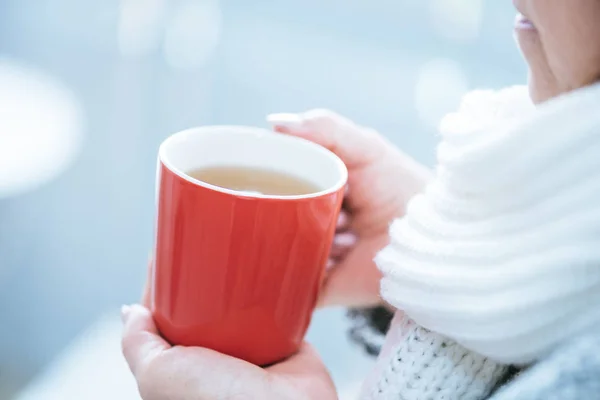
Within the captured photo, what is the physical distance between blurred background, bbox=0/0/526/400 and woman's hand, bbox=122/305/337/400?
0.39 metres

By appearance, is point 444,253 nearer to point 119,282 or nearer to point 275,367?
point 275,367

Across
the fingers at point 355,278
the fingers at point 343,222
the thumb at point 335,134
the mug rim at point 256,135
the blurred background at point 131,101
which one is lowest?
the blurred background at point 131,101

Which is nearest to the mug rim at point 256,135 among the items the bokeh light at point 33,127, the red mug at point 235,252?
the red mug at point 235,252

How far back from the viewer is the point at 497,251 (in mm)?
332

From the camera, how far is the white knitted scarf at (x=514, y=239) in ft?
1.01

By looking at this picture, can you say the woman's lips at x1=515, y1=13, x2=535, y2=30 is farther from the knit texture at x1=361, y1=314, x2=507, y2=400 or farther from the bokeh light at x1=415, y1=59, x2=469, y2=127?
the bokeh light at x1=415, y1=59, x2=469, y2=127

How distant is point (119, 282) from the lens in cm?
95

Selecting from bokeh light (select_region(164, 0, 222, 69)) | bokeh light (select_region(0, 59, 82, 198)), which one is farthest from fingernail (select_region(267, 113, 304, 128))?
bokeh light (select_region(164, 0, 222, 69))

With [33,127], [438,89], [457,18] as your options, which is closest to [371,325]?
[33,127]

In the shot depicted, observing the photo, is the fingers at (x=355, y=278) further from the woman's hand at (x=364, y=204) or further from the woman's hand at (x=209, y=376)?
the woman's hand at (x=209, y=376)

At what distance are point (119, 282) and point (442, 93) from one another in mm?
857

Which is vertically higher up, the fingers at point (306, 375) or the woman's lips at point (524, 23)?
the woman's lips at point (524, 23)

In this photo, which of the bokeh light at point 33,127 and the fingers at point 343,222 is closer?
the fingers at point 343,222

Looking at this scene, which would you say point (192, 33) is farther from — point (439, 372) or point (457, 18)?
point (439, 372)
